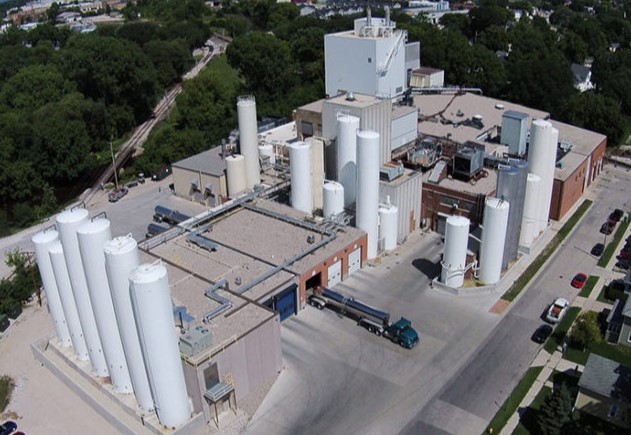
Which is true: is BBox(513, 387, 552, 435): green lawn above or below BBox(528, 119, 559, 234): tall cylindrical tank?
below

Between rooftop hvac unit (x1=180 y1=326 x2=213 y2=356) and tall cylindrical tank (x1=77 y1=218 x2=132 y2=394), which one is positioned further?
rooftop hvac unit (x1=180 y1=326 x2=213 y2=356)

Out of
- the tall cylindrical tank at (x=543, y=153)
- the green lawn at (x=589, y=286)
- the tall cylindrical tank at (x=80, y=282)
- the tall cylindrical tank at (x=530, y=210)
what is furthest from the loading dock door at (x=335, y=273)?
the tall cylindrical tank at (x=543, y=153)

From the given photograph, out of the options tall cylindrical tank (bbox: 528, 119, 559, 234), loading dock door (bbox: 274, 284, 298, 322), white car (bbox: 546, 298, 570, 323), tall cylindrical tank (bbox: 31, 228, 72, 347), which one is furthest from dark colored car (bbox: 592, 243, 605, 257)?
tall cylindrical tank (bbox: 31, 228, 72, 347)

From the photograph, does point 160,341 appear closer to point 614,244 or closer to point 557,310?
point 557,310

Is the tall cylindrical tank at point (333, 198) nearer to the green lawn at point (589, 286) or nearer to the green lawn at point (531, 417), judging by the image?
the green lawn at point (589, 286)

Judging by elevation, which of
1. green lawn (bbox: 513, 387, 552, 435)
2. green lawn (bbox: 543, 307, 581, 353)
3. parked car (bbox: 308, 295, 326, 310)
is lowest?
green lawn (bbox: 513, 387, 552, 435)

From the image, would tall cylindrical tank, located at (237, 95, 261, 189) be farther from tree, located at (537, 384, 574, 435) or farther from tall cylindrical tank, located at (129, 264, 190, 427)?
tree, located at (537, 384, 574, 435)

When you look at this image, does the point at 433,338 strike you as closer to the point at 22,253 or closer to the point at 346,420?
the point at 346,420
